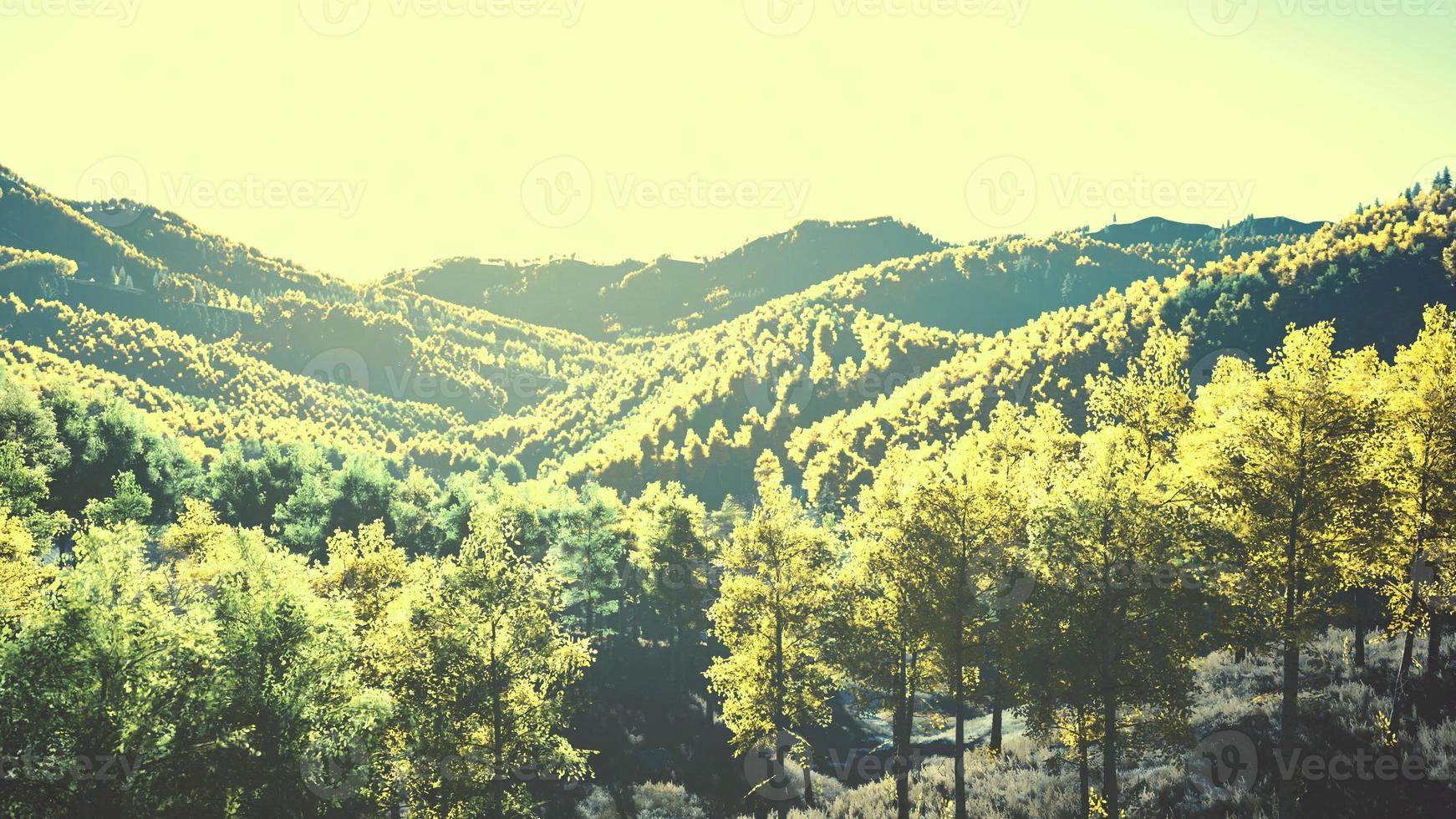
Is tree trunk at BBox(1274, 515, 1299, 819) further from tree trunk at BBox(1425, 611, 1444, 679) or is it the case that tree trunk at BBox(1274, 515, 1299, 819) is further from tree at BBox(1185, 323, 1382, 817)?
tree trunk at BBox(1425, 611, 1444, 679)

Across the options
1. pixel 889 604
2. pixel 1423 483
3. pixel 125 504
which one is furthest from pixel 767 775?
pixel 125 504

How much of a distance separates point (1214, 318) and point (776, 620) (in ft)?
290

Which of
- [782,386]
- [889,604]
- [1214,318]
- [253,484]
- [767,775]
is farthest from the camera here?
[782,386]

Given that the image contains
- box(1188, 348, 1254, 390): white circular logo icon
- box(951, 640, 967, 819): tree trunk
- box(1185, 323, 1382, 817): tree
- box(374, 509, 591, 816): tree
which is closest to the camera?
box(1185, 323, 1382, 817): tree

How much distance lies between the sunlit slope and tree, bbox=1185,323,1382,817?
56388mm

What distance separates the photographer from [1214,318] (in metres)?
86.6

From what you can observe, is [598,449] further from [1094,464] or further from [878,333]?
[1094,464]

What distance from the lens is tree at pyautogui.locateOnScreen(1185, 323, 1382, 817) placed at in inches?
701

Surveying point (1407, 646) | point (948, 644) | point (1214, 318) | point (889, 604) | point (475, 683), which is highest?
point (1214, 318)

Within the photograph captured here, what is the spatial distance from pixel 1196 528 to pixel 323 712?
24.4 metres

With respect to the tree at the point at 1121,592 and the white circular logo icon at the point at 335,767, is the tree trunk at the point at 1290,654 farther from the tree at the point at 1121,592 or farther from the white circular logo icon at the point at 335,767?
the white circular logo icon at the point at 335,767

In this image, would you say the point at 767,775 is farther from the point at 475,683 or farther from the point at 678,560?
the point at 475,683

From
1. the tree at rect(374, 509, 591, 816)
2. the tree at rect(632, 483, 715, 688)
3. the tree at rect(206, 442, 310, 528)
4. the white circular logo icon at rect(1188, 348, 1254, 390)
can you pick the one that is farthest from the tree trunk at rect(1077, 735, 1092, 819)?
the white circular logo icon at rect(1188, 348, 1254, 390)

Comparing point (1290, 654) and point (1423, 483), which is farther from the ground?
point (1423, 483)
